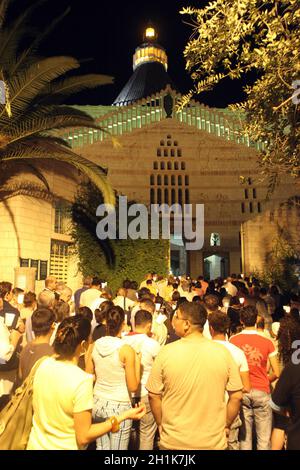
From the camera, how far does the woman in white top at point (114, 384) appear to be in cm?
374

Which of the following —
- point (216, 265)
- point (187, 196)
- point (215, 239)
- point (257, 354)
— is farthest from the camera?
point (216, 265)

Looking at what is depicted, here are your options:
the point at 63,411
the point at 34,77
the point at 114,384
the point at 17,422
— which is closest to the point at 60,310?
the point at 114,384

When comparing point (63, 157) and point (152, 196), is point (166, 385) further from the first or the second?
point (152, 196)

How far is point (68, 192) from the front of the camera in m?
15.6

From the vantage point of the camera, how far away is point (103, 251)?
16.6 m

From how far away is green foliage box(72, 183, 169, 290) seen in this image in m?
16.0

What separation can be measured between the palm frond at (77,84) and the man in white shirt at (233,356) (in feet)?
28.6

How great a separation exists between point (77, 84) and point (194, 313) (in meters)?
9.67

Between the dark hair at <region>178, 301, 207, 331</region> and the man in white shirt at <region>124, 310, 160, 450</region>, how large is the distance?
1.54 meters

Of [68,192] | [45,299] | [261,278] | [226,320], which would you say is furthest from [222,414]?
[261,278]

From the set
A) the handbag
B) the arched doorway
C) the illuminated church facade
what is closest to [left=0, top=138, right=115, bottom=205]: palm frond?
the handbag

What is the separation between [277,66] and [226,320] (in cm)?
498

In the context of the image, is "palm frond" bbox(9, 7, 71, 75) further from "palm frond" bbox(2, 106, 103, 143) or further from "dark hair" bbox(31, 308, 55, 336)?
"dark hair" bbox(31, 308, 55, 336)

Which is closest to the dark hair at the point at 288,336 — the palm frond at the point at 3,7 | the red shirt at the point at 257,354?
the red shirt at the point at 257,354
